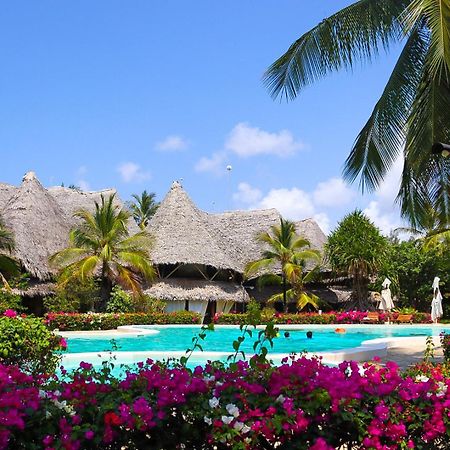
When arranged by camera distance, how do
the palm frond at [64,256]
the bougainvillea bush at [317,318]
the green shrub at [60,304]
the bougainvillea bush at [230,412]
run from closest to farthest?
1. the bougainvillea bush at [230,412]
2. the green shrub at [60,304]
3. the palm frond at [64,256]
4. the bougainvillea bush at [317,318]

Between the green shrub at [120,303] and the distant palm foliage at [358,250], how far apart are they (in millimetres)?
9059

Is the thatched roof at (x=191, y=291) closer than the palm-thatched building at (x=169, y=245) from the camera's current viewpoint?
No

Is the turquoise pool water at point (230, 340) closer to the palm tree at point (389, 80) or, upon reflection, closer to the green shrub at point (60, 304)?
the green shrub at point (60, 304)

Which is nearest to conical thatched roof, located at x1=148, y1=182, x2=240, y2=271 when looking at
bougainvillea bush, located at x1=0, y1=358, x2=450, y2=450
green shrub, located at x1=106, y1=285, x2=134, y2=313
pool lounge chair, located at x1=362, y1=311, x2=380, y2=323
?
green shrub, located at x1=106, y1=285, x2=134, y2=313

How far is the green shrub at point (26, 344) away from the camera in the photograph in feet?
20.9

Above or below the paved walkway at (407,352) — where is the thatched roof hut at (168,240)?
above

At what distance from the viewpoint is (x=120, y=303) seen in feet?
68.8

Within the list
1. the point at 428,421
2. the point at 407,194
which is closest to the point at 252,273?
the point at 407,194

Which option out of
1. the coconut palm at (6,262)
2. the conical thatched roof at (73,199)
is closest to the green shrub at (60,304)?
the coconut palm at (6,262)

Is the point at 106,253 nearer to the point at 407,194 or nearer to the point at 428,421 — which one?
the point at 407,194

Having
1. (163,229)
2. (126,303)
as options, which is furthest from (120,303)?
(163,229)

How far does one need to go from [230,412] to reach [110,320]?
16143 millimetres

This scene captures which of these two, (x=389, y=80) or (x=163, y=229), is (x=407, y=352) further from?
(x=163, y=229)

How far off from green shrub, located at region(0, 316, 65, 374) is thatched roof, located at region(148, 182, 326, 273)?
55.0ft
